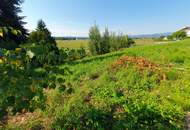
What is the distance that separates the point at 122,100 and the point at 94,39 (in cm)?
2246

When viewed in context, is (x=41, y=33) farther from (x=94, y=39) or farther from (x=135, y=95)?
(x=135, y=95)

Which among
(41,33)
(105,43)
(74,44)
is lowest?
(105,43)

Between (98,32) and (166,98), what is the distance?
2255 cm

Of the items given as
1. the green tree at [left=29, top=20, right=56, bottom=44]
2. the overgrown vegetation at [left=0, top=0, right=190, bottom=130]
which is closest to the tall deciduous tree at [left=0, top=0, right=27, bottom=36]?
the green tree at [left=29, top=20, right=56, bottom=44]

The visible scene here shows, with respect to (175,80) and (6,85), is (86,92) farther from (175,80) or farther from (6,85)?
(6,85)

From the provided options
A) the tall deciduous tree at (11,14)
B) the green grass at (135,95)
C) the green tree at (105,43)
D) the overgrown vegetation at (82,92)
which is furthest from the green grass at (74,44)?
the tall deciduous tree at (11,14)

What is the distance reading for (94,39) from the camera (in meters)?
29.2

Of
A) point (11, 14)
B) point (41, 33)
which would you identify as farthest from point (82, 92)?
point (11, 14)

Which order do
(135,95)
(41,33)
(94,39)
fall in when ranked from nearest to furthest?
(135,95), (41,33), (94,39)

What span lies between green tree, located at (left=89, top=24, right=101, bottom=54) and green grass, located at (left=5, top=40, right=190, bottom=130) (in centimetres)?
1812

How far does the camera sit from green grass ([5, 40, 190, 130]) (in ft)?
18.7

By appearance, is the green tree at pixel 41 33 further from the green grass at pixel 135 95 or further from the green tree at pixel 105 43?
the green grass at pixel 135 95

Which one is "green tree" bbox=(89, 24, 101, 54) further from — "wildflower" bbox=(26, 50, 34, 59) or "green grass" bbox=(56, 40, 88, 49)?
"wildflower" bbox=(26, 50, 34, 59)

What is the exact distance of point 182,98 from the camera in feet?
23.3
